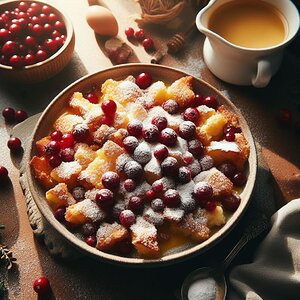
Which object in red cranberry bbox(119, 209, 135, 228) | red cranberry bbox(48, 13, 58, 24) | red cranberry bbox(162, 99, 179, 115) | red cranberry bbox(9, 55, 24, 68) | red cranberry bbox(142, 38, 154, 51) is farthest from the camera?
red cranberry bbox(142, 38, 154, 51)

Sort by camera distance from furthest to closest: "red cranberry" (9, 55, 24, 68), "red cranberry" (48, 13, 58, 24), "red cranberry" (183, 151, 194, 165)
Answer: "red cranberry" (48, 13, 58, 24)
"red cranberry" (9, 55, 24, 68)
"red cranberry" (183, 151, 194, 165)

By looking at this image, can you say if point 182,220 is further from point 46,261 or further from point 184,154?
point 46,261

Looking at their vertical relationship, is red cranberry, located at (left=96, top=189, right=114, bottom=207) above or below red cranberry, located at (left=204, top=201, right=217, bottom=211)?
above

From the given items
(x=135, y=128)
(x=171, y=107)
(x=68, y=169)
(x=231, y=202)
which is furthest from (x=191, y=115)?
(x=68, y=169)

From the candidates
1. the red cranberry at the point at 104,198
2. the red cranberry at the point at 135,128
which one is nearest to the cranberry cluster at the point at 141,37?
the red cranberry at the point at 135,128

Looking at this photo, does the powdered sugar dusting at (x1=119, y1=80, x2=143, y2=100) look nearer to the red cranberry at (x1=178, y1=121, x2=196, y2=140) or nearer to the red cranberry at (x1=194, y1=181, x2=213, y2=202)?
the red cranberry at (x1=178, y1=121, x2=196, y2=140)

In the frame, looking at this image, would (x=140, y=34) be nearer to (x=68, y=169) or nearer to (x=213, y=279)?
(x=68, y=169)

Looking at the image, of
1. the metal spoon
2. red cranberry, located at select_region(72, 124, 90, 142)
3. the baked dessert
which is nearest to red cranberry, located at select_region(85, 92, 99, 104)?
the baked dessert
